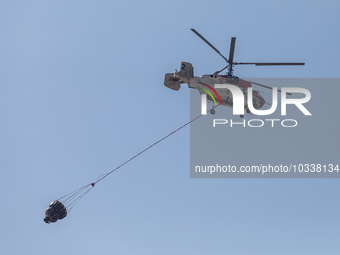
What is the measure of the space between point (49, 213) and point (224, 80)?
20.5 metres

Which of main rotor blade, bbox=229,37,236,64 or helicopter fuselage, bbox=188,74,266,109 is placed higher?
main rotor blade, bbox=229,37,236,64

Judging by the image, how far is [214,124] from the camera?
52.2 metres

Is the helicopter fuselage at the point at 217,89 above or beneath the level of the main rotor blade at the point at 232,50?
beneath

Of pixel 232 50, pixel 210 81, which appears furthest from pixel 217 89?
pixel 232 50

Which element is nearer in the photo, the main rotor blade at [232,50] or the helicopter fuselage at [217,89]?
the main rotor blade at [232,50]

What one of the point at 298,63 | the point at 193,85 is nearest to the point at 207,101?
the point at 193,85

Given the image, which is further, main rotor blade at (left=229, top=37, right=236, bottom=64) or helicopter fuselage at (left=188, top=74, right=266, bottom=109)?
helicopter fuselage at (left=188, top=74, right=266, bottom=109)

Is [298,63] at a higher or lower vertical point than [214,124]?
higher

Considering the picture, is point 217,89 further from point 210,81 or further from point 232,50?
point 232,50

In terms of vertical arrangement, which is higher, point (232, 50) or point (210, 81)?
point (232, 50)

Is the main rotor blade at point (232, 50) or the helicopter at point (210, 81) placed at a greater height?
the main rotor blade at point (232, 50)

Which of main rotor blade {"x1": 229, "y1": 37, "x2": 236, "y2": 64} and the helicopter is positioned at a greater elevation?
main rotor blade {"x1": 229, "y1": 37, "x2": 236, "y2": 64}

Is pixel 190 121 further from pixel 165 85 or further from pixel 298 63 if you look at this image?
pixel 298 63

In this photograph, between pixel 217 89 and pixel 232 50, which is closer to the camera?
pixel 232 50
